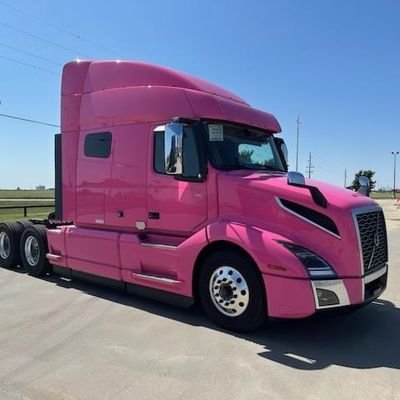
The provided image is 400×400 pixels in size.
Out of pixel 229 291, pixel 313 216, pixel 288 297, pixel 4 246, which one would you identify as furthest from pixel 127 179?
pixel 4 246

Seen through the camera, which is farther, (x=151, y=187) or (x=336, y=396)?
(x=151, y=187)

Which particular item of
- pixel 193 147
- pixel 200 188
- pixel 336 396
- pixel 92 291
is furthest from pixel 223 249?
pixel 92 291

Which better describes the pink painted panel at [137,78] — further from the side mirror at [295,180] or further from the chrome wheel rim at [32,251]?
the chrome wheel rim at [32,251]

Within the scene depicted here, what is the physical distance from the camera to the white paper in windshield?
21.0ft

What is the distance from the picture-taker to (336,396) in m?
4.09

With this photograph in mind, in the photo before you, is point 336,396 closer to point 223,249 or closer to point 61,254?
point 223,249

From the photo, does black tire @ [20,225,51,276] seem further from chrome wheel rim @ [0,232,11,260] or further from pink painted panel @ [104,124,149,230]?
pink painted panel @ [104,124,149,230]

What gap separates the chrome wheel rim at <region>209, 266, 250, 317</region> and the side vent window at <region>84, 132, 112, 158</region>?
2789mm

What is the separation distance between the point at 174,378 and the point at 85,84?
5.25 metres

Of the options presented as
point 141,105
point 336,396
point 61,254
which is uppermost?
point 141,105

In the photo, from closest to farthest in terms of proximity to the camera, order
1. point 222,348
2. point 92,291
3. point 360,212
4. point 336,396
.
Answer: point 336,396
point 222,348
point 360,212
point 92,291

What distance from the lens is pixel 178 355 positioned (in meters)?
4.97

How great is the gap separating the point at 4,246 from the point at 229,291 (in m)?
6.24

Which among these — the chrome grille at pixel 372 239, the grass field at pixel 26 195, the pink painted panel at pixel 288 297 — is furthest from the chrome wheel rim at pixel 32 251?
the grass field at pixel 26 195
